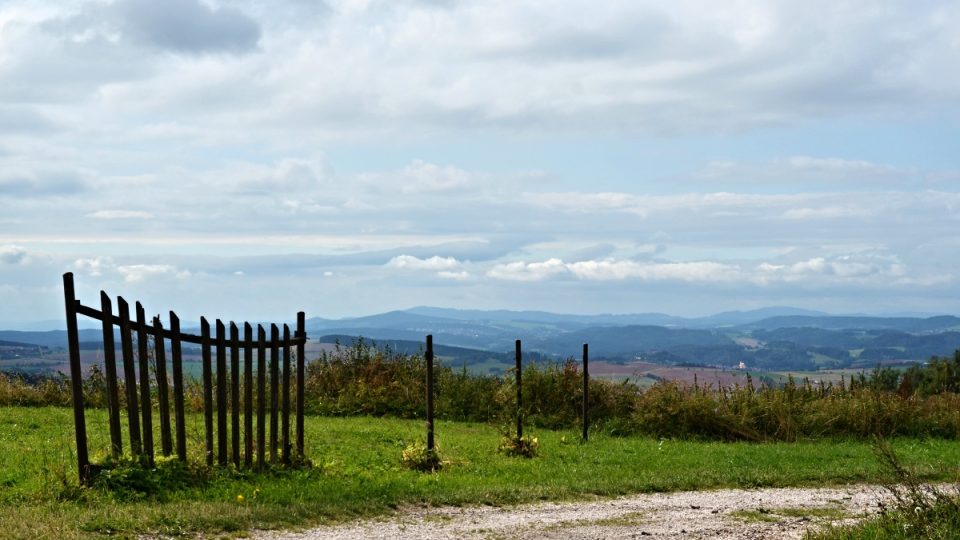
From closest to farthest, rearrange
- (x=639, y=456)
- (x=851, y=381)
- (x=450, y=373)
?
(x=639, y=456) < (x=851, y=381) < (x=450, y=373)

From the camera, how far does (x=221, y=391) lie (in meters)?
12.7

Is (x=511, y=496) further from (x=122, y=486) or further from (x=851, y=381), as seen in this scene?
(x=851, y=381)

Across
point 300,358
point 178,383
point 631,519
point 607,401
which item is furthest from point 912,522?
point 607,401

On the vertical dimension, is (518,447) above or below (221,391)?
below

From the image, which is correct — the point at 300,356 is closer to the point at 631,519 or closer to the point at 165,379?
the point at 165,379

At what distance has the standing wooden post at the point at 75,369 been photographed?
11.2 metres

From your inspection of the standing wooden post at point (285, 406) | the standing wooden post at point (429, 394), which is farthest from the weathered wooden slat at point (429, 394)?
the standing wooden post at point (285, 406)

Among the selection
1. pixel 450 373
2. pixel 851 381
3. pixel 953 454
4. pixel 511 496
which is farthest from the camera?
pixel 450 373

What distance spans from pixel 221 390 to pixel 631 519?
18.0ft

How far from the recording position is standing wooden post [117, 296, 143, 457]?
455 inches

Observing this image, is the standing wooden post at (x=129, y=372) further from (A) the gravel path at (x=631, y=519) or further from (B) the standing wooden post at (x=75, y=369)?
(A) the gravel path at (x=631, y=519)

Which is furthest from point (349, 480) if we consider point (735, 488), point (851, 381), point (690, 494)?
point (851, 381)

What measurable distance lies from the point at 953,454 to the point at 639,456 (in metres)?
7.15

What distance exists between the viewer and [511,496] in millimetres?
12828
